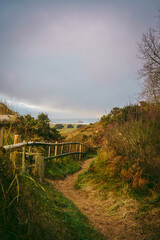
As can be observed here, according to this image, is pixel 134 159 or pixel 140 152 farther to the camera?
pixel 134 159

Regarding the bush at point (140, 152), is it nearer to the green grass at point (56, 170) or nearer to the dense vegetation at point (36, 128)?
the green grass at point (56, 170)

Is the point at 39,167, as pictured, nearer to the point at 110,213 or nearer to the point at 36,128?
the point at 110,213

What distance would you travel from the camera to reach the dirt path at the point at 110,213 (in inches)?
136

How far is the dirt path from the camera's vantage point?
3447 mm

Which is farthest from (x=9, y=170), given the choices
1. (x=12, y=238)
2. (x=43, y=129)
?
(x=43, y=129)

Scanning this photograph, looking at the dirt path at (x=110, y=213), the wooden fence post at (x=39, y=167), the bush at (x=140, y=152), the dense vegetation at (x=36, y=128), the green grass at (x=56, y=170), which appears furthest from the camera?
the dense vegetation at (x=36, y=128)

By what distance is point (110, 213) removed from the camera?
434cm

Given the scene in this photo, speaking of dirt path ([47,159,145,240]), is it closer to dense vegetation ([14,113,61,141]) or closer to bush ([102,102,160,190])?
bush ([102,102,160,190])

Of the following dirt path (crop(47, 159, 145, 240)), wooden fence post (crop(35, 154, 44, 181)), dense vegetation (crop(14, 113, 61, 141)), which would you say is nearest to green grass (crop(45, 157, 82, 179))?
dirt path (crop(47, 159, 145, 240))

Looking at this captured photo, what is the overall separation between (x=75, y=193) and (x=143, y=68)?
10.4m

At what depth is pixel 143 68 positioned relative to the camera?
41.5 feet

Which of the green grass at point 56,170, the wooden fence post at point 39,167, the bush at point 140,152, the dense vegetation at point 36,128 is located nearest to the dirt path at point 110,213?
the bush at point 140,152

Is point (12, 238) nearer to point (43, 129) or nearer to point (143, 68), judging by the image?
point (43, 129)

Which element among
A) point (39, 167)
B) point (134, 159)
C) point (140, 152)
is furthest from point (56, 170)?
point (140, 152)
